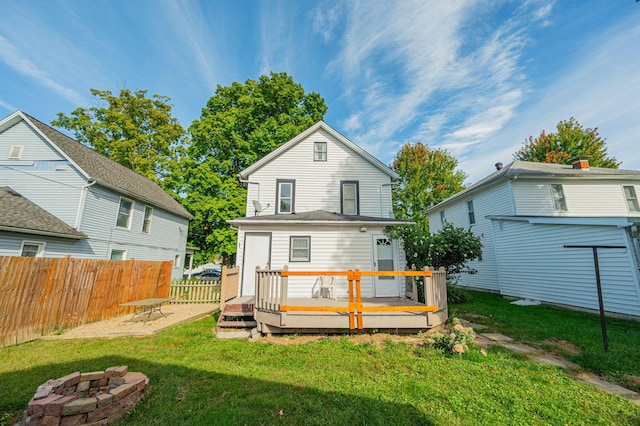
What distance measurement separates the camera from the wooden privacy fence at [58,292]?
596cm

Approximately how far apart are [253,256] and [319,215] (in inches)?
129

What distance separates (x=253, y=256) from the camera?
9.81 m

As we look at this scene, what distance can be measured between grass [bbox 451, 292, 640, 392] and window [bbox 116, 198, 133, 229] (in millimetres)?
16915

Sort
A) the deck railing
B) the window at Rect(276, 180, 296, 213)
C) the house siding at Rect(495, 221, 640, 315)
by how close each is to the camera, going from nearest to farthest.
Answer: the deck railing, the house siding at Rect(495, 221, 640, 315), the window at Rect(276, 180, 296, 213)

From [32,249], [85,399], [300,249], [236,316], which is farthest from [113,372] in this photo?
[32,249]

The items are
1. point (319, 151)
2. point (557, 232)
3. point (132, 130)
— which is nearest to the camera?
point (557, 232)

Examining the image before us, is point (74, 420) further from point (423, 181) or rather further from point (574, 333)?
point (423, 181)

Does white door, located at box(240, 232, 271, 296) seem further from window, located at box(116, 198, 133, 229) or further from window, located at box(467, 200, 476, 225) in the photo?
window, located at box(467, 200, 476, 225)

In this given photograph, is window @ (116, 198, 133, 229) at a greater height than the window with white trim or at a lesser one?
lesser

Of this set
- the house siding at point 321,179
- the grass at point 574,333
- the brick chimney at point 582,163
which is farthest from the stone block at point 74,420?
the brick chimney at point 582,163

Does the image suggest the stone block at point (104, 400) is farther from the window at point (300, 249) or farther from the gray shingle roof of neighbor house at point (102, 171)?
the gray shingle roof of neighbor house at point (102, 171)

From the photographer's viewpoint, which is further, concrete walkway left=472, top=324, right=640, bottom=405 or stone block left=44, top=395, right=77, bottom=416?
concrete walkway left=472, top=324, right=640, bottom=405

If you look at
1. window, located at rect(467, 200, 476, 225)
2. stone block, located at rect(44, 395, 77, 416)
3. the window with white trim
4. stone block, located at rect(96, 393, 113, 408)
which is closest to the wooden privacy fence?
stone block, located at rect(44, 395, 77, 416)

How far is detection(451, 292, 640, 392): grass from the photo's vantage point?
14.1 feet
